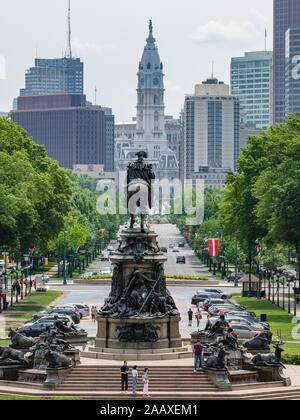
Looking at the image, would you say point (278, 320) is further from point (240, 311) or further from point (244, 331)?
point (244, 331)

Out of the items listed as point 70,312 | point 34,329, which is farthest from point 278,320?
point 34,329

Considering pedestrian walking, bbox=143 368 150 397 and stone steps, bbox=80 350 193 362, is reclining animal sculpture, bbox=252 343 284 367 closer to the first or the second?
stone steps, bbox=80 350 193 362

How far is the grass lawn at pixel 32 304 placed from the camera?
7981 centimetres

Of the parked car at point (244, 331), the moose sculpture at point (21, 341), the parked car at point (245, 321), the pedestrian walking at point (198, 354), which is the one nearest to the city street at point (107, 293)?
the parked car at point (245, 321)

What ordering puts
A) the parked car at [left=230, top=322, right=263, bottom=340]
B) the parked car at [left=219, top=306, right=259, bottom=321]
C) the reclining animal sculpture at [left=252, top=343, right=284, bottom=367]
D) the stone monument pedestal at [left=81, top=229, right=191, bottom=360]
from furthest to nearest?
the parked car at [left=219, top=306, right=259, bottom=321] < the parked car at [left=230, top=322, right=263, bottom=340] < the stone monument pedestal at [left=81, top=229, right=191, bottom=360] < the reclining animal sculpture at [left=252, top=343, right=284, bottom=367]

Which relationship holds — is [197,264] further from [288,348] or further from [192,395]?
[192,395]

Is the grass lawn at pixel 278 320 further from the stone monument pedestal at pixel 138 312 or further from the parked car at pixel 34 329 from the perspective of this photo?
the parked car at pixel 34 329

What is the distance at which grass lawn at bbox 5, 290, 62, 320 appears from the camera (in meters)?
79.8

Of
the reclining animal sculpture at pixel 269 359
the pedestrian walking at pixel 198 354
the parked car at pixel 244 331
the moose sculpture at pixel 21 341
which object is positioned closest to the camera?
the pedestrian walking at pixel 198 354

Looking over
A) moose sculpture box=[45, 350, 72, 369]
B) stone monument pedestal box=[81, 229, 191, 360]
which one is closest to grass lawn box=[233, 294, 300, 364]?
stone monument pedestal box=[81, 229, 191, 360]

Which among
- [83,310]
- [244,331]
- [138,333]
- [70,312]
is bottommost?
[244,331]

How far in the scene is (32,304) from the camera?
89500mm

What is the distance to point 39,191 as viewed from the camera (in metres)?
90.4

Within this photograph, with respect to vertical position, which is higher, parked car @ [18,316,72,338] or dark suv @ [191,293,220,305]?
dark suv @ [191,293,220,305]
